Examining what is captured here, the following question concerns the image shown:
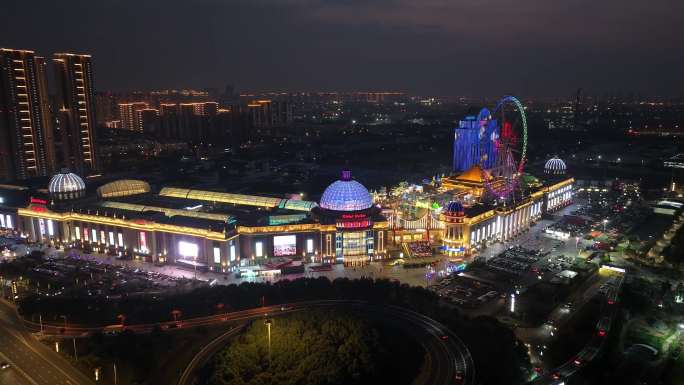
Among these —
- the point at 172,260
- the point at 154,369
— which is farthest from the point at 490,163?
the point at 154,369

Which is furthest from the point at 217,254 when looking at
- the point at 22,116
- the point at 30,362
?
the point at 22,116

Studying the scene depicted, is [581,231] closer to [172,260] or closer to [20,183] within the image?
[172,260]

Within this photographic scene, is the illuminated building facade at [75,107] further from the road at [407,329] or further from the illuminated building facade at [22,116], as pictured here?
the road at [407,329]

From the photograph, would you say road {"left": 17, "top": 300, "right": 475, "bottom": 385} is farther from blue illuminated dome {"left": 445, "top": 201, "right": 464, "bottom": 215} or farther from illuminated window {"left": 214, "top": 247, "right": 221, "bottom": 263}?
blue illuminated dome {"left": 445, "top": 201, "right": 464, "bottom": 215}

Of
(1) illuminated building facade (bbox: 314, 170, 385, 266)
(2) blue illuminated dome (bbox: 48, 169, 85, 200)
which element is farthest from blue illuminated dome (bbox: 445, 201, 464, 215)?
(2) blue illuminated dome (bbox: 48, 169, 85, 200)

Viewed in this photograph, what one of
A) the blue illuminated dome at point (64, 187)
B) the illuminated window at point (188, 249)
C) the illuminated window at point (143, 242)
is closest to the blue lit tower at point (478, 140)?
the illuminated window at point (188, 249)

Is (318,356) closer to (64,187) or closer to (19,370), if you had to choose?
(19,370)

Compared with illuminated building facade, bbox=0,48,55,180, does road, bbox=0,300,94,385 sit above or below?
below
